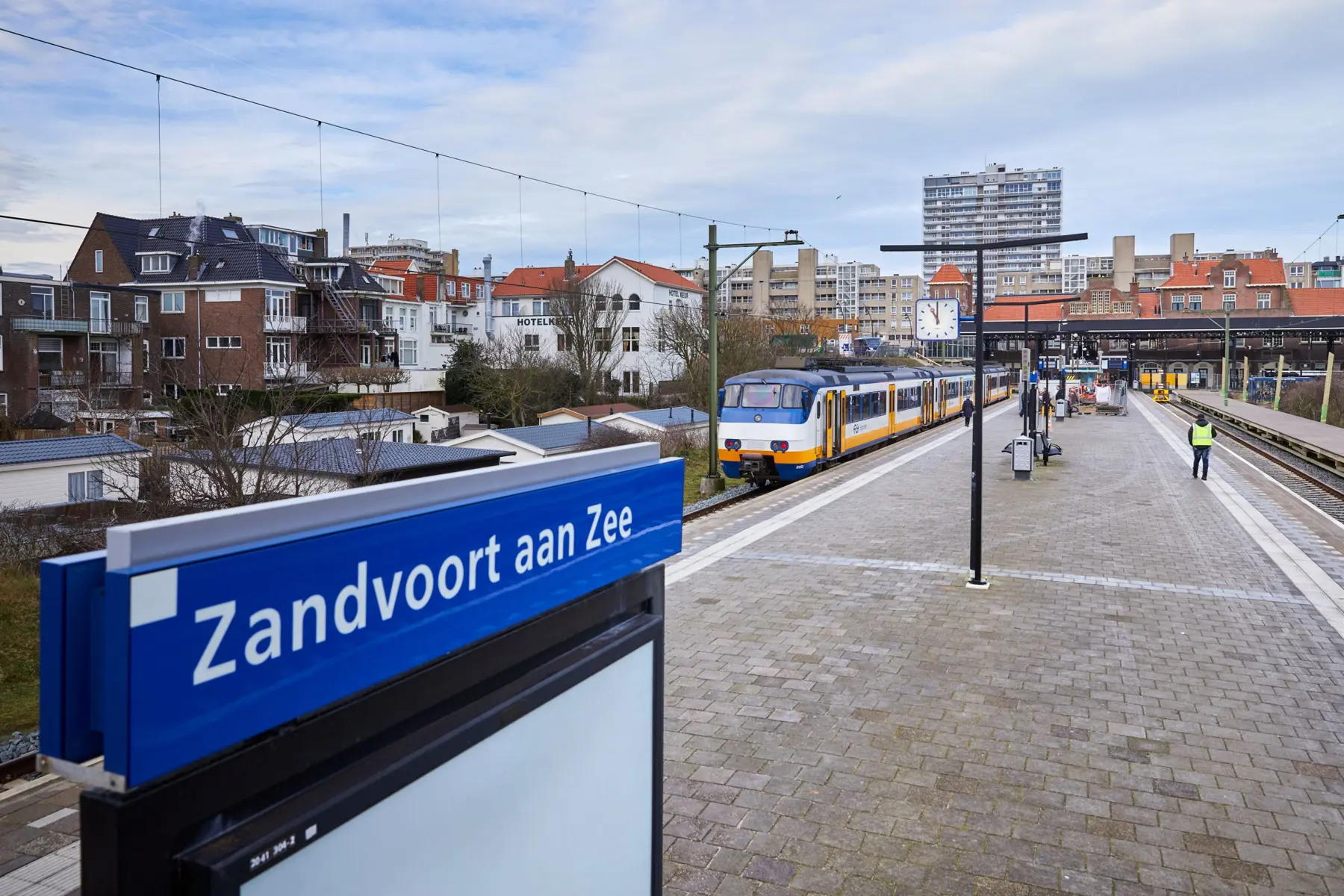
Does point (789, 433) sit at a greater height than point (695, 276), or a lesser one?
lesser

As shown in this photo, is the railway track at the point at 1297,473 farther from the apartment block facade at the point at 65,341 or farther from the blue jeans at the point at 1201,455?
the apartment block facade at the point at 65,341

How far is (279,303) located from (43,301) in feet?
30.8

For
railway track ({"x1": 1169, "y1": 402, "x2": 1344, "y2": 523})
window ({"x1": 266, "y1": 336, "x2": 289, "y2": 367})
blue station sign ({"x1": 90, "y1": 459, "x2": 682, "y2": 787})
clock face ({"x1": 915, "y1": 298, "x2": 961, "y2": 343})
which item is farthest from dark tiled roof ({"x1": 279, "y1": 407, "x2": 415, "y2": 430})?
blue station sign ({"x1": 90, "y1": 459, "x2": 682, "y2": 787})

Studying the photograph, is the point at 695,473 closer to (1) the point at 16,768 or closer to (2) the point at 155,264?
(1) the point at 16,768

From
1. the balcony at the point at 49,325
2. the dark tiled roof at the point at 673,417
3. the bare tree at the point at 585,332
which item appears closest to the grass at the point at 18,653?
the dark tiled roof at the point at 673,417

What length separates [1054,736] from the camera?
271 inches

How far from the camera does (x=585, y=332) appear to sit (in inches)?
2060

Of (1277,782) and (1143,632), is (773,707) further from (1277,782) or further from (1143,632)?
(1143,632)

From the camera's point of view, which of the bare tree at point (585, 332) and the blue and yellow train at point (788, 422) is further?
the bare tree at point (585, 332)

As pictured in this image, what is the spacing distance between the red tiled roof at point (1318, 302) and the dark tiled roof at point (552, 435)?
235 ft

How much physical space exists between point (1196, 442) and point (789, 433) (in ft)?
27.8

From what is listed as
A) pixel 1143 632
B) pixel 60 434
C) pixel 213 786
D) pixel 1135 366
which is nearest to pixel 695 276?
pixel 1135 366

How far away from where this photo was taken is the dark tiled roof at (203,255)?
46.2 meters

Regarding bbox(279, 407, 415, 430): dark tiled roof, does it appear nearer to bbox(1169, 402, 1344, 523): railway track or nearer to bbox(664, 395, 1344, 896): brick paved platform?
bbox(664, 395, 1344, 896): brick paved platform
